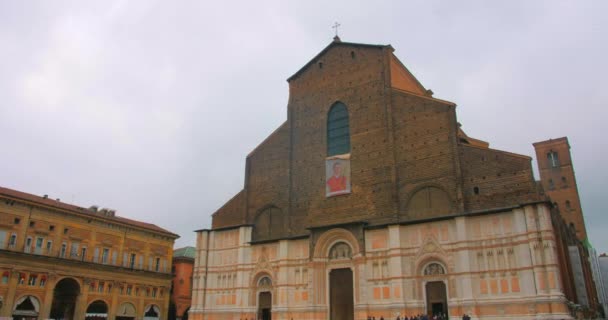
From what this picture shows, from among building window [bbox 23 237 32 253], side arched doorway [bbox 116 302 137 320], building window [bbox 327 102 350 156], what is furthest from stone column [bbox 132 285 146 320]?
building window [bbox 327 102 350 156]

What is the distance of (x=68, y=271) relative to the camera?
1151 inches

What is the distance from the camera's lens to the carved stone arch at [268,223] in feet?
83.9

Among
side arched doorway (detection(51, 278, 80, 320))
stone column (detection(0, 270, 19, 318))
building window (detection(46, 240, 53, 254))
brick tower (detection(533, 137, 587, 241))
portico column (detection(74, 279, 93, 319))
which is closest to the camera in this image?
stone column (detection(0, 270, 19, 318))

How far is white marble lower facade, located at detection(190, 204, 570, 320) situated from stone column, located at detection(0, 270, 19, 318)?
31.3 feet

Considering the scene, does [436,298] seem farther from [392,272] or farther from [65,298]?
[65,298]

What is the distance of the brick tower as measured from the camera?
43947mm

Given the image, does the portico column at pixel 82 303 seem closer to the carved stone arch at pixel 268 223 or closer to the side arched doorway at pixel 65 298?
the side arched doorway at pixel 65 298

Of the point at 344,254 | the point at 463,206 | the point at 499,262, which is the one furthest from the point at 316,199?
the point at 499,262

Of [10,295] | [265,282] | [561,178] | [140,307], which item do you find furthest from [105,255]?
[561,178]

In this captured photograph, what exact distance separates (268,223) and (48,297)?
13.4 metres

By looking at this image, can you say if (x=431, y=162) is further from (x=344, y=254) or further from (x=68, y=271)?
(x=68, y=271)

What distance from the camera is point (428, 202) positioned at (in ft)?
69.7

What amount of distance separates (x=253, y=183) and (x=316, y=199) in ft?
14.6

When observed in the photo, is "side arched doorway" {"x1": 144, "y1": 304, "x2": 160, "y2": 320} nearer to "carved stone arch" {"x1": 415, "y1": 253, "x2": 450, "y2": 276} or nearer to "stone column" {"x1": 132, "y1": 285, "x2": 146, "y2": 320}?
"stone column" {"x1": 132, "y1": 285, "x2": 146, "y2": 320}
